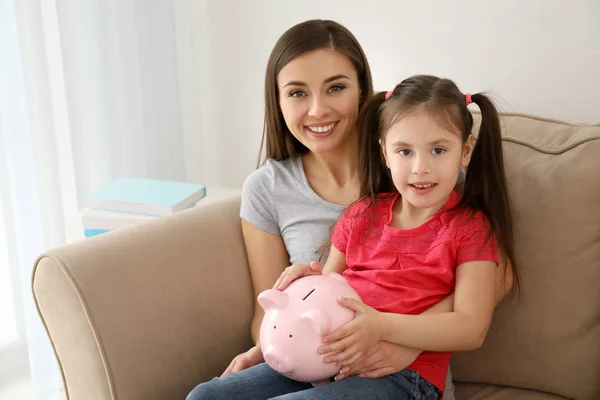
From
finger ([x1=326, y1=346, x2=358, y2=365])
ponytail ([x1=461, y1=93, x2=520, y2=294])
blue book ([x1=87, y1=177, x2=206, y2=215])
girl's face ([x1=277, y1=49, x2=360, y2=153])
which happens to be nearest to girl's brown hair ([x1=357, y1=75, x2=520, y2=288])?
ponytail ([x1=461, y1=93, x2=520, y2=294])

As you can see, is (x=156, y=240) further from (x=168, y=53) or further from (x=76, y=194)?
(x=168, y=53)

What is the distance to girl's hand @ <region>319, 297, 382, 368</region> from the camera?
1.11 meters

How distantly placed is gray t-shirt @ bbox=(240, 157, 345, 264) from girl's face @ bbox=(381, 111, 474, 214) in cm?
27

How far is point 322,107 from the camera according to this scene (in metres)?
1.38

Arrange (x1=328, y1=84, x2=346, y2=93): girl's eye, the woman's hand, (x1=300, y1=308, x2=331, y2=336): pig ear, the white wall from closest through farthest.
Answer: (x1=300, y1=308, x2=331, y2=336): pig ear → the woman's hand → (x1=328, y1=84, x2=346, y2=93): girl's eye → the white wall

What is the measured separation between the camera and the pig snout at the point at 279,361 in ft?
3.66

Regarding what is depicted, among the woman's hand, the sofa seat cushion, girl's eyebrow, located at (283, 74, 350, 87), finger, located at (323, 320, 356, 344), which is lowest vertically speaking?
the sofa seat cushion

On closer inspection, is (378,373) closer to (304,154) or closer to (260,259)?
(260,259)

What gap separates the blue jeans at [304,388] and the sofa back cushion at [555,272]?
217mm

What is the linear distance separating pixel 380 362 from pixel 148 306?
17.4 inches

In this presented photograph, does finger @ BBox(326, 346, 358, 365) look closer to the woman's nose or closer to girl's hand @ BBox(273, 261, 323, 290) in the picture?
girl's hand @ BBox(273, 261, 323, 290)

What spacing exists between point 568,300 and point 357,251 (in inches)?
15.7

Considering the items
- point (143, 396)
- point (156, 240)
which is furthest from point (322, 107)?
point (143, 396)

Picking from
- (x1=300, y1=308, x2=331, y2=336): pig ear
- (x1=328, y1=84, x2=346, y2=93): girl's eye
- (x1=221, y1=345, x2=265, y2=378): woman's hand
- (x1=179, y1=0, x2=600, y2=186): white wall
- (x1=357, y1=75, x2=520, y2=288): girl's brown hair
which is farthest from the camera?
(x1=179, y1=0, x2=600, y2=186): white wall
